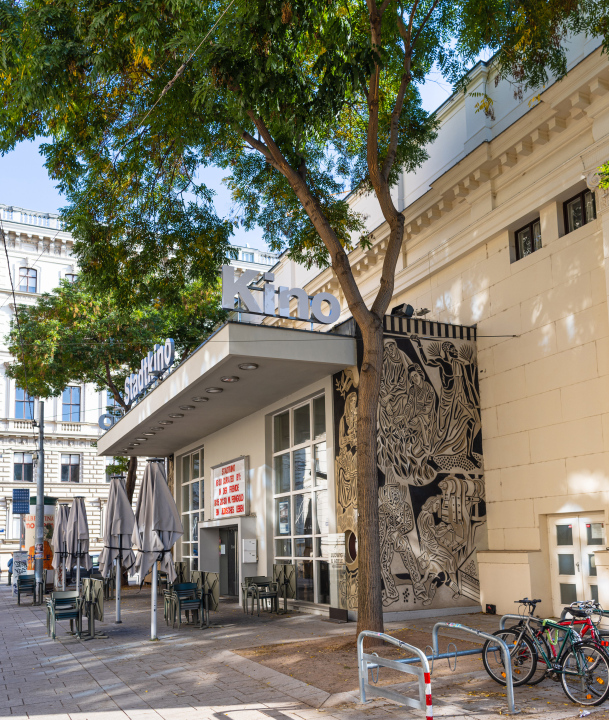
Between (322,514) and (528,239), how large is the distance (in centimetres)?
722

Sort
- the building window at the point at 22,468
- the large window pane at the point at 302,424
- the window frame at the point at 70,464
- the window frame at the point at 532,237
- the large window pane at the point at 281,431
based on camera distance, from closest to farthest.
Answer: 1. the window frame at the point at 532,237
2. the large window pane at the point at 302,424
3. the large window pane at the point at 281,431
4. the building window at the point at 22,468
5. the window frame at the point at 70,464

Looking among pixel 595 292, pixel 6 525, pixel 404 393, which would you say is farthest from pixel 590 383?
pixel 6 525

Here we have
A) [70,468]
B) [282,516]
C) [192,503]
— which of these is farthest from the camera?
[70,468]

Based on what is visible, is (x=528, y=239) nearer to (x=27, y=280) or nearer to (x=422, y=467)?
(x=422, y=467)

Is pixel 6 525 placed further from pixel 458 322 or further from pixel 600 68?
pixel 600 68

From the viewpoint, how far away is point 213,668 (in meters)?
9.52

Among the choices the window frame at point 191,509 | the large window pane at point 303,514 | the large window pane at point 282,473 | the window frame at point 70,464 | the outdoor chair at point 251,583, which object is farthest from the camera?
the window frame at point 70,464

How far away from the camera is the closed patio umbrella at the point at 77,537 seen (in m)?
18.0

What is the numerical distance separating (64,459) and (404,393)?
36.2 meters

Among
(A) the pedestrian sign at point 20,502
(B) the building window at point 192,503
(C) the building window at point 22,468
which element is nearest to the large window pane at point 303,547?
(B) the building window at point 192,503

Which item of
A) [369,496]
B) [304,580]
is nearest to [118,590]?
[304,580]

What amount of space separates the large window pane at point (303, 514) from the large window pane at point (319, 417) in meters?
1.43

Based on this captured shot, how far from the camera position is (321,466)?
15.7 m

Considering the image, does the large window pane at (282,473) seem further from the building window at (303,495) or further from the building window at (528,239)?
the building window at (528,239)
